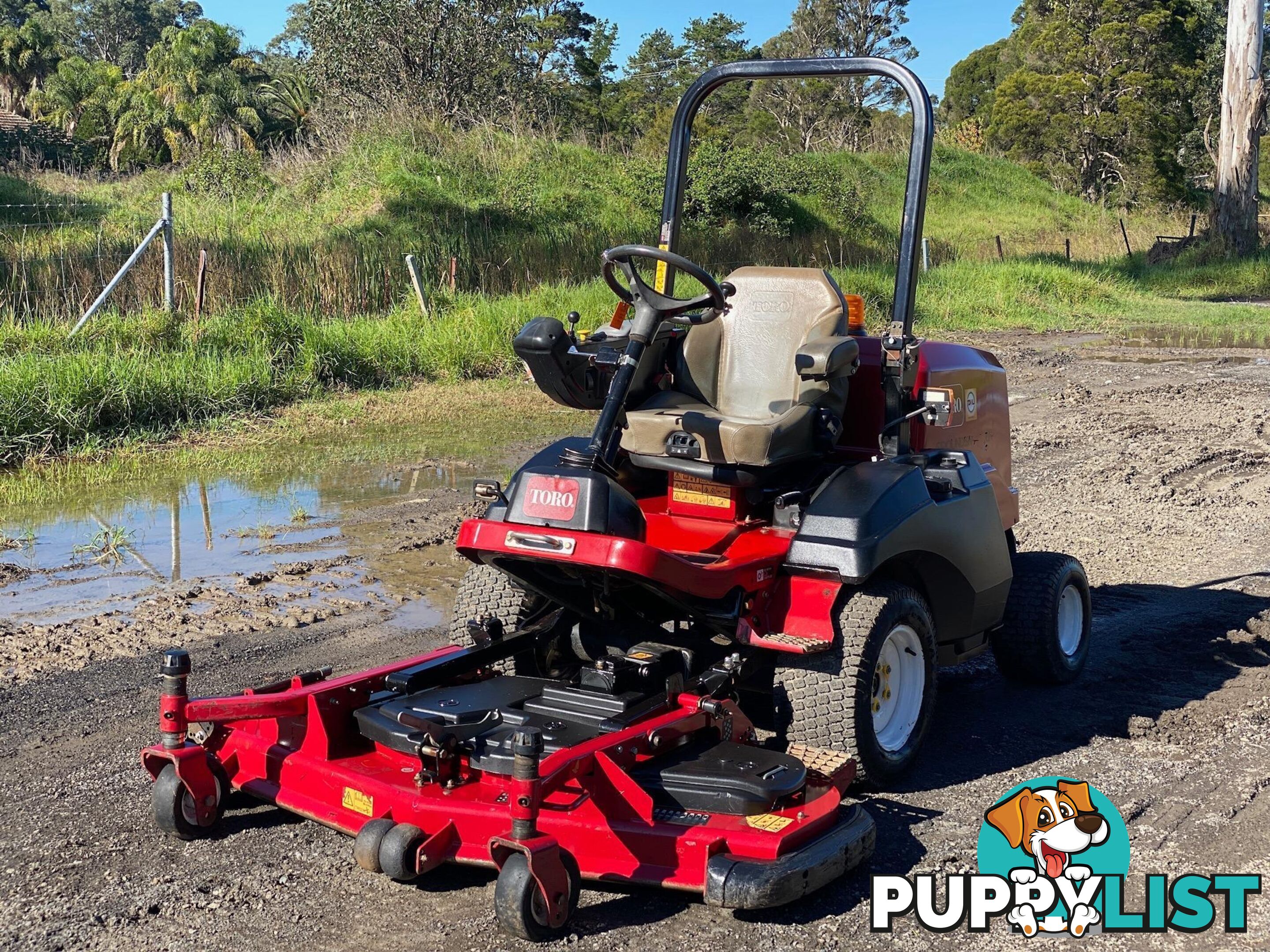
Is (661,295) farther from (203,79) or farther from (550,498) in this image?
(203,79)

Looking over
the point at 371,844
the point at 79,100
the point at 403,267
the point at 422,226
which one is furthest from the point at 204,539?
the point at 79,100

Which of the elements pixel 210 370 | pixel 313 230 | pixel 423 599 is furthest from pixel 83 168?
pixel 423 599

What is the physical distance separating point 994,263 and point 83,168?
81.9 ft

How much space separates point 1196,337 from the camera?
18516 millimetres

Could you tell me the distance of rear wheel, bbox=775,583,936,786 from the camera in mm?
4109

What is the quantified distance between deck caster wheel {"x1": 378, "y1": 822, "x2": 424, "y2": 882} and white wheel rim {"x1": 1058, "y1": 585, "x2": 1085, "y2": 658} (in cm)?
309

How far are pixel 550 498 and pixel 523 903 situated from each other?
1280mm

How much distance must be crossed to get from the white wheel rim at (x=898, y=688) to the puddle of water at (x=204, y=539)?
2473 millimetres

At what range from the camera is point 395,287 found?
51.8 ft

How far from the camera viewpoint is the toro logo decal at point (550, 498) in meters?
3.95

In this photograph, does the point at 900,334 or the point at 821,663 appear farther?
the point at 900,334

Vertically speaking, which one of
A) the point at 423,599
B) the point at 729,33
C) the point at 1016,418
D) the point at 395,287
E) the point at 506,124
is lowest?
the point at 423,599

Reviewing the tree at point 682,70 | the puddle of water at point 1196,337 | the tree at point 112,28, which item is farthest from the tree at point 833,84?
the tree at point 112,28

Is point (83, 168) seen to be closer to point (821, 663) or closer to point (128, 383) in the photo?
point (128, 383)
